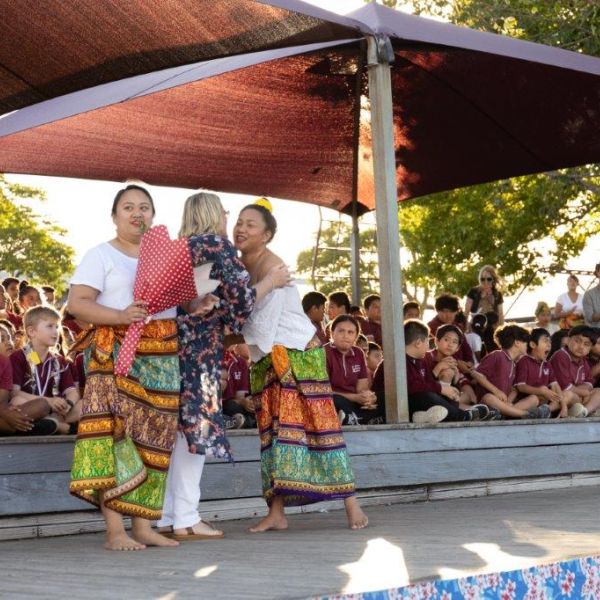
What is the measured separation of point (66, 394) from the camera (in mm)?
7078

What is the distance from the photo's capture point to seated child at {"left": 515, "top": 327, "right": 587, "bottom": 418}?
10.4m

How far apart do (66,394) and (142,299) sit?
178cm

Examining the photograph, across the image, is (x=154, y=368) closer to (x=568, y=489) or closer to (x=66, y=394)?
(x=66, y=394)

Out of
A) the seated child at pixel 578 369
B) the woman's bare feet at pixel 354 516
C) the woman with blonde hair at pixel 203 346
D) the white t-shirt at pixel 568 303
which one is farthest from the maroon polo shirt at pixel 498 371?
the white t-shirt at pixel 568 303

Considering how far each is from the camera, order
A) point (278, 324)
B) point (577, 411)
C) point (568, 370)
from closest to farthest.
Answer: point (278, 324), point (577, 411), point (568, 370)

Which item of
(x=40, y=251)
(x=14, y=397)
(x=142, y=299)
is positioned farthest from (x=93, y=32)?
(x=40, y=251)

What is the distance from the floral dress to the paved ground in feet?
1.60

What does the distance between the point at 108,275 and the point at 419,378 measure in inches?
142

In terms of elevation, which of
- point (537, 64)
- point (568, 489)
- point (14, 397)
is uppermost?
point (537, 64)

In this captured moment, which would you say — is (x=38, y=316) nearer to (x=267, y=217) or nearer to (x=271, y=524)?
(x=267, y=217)

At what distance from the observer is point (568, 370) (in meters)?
11.1

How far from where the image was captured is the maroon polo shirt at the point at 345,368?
9.00 m

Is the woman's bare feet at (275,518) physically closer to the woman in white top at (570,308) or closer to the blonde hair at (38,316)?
the blonde hair at (38,316)

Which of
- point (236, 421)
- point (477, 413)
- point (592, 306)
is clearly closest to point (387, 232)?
point (236, 421)
